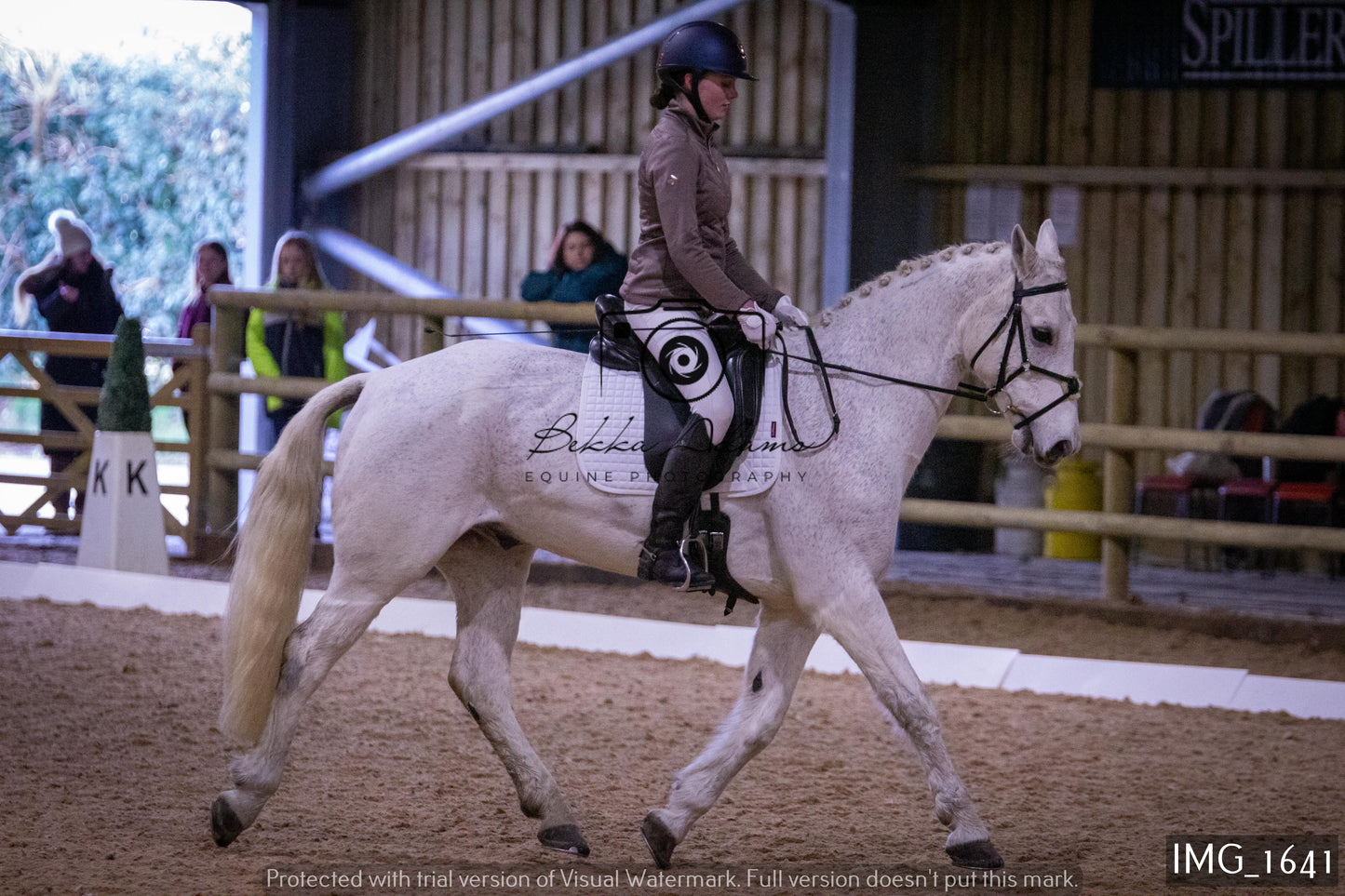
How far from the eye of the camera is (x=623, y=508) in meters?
3.78

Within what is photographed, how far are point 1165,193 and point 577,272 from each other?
4.71 m

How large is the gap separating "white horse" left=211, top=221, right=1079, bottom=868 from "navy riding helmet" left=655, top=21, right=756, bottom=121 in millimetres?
705

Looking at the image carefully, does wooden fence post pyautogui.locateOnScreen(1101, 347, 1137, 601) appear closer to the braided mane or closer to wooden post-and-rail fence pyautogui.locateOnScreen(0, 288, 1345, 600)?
wooden post-and-rail fence pyautogui.locateOnScreen(0, 288, 1345, 600)

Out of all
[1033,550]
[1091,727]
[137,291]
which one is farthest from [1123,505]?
[137,291]

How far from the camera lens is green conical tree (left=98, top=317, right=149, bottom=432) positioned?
24.0ft

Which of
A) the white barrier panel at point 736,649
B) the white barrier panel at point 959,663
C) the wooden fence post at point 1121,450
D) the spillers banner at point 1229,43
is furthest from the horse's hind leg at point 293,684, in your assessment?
the spillers banner at point 1229,43

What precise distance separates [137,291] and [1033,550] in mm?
10921

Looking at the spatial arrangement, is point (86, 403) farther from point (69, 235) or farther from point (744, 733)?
point (744, 733)

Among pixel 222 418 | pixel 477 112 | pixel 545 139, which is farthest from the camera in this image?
pixel 545 139

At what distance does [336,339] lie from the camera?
831 cm

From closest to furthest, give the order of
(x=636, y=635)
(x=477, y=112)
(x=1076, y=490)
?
(x=636, y=635) → (x=1076, y=490) → (x=477, y=112)

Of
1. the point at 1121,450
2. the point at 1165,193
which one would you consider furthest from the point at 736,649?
the point at 1165,193

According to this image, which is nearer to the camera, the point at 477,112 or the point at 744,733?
the point at 744,733

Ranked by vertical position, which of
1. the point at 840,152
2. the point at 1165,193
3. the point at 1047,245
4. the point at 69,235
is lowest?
the point at 1047,245
